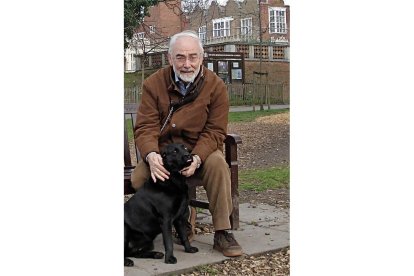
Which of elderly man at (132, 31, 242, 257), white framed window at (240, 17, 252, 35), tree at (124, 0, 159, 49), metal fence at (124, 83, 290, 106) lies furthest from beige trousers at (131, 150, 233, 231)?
white framed window at (240, 17, 252, 35)

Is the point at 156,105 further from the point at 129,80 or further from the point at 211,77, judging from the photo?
the point at 129,80

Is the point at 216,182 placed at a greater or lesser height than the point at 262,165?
greater

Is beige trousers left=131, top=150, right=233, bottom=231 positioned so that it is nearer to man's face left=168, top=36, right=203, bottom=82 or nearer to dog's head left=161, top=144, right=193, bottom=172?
dog's head left=161, top=144, right=193, bottom=172

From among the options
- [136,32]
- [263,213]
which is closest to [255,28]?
[136,32]

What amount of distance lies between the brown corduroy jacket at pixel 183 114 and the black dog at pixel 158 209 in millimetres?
213

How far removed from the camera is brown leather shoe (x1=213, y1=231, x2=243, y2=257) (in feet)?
11.4

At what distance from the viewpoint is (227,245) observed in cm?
350

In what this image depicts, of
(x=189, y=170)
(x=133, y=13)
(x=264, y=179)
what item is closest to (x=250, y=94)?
(x=133, y=13)

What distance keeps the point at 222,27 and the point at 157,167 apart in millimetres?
18745

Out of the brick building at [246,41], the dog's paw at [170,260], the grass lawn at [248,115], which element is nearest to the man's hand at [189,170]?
the dog's paw at [170,260]

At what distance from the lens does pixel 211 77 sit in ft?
11.7

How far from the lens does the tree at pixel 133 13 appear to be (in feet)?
32.9

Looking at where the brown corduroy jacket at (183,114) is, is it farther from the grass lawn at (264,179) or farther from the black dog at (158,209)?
the grass lawn at (264,179)

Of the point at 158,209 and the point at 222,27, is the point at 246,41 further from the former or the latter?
the point at 158,209
